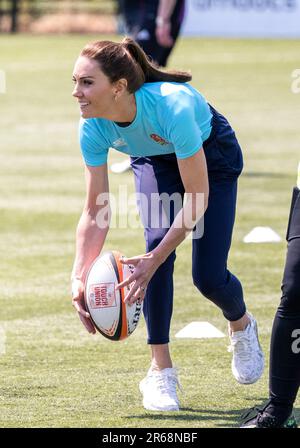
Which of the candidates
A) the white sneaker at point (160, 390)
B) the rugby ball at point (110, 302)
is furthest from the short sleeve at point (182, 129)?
the white sneaker at point (160, 390)

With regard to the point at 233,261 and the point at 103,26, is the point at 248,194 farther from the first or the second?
the point at 103,26

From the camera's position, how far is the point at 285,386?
5402 millimetres

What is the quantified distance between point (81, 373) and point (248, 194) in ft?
20.3

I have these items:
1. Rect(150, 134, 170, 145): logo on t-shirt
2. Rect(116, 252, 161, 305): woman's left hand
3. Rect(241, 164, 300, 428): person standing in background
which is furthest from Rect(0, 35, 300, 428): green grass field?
Rect(150, 134, 170, 145): logo on t-shirt

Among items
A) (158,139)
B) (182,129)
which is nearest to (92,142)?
(158,139)

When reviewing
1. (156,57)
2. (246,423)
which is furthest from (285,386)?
(156,57)

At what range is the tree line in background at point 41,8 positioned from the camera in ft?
132

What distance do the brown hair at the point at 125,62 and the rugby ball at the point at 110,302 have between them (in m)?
0.88

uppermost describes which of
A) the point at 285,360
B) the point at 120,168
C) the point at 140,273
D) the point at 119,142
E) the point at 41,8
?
the point at 119,142

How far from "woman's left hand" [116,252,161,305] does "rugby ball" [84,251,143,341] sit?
6.6 inches

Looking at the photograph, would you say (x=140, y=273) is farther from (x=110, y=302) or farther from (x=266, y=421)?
(x=266, y=421)

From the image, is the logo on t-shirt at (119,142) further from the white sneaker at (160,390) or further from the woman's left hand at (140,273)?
the white sneaker at (160,390)

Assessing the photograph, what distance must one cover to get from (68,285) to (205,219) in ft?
9.50

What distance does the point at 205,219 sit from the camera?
617 cm
